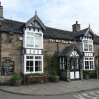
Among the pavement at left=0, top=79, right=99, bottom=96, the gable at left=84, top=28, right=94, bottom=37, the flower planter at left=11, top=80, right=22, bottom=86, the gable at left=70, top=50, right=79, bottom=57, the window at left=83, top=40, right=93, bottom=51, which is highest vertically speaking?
the gable at left=84, top=28, right=94, bottom=37

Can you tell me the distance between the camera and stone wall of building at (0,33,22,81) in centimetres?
1255

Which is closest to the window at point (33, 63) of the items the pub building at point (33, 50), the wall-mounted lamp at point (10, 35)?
the pub building at point (33, 50)

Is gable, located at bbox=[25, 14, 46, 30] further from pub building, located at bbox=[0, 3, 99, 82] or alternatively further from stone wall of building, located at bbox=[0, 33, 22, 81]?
stone wall of building, located at bbox=[0, 33, 22, 81]

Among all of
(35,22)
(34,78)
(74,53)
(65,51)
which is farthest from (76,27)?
(34,78)

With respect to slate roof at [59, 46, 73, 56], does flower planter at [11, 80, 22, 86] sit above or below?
below

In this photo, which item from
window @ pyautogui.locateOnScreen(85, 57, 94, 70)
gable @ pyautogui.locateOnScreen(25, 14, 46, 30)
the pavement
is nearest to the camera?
the pavement

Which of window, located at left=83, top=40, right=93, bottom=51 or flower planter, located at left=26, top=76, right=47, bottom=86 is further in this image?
window, located at left=83, top=40, right=93, bottom=51

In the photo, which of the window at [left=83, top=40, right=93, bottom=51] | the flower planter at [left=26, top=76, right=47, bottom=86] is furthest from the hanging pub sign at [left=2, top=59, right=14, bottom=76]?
the window at [left=83, top=40, right=93, bottom=51]

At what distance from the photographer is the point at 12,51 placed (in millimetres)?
12969

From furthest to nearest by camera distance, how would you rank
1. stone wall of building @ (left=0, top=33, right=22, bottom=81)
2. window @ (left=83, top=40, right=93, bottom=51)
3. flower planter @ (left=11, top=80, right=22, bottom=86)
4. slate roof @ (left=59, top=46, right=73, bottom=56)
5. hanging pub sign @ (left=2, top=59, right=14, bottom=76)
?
window @ (left=83, top=40, right=93, bottom=51), slate roof @ (left=59, top=46, right=73, bottom=56), stone wall of building @ (left=0, top=33, right=22, bottom=81), hanging pub sign @ (left=2, top=59, right=14, bottom=76), flower planter @ (left=11, top=80, right=22, bottom=86)

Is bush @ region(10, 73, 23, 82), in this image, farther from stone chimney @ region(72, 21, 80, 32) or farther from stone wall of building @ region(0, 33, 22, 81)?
stone chimney @ region(72, 21, 80, 32)

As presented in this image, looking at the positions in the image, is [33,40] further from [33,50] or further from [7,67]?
[7,67]

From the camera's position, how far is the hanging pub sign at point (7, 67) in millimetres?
12367

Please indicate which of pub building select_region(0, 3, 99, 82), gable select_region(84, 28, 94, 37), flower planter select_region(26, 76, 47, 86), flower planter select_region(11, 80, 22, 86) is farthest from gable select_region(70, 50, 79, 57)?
flower planter select_region(11, 80, 22, 86)
